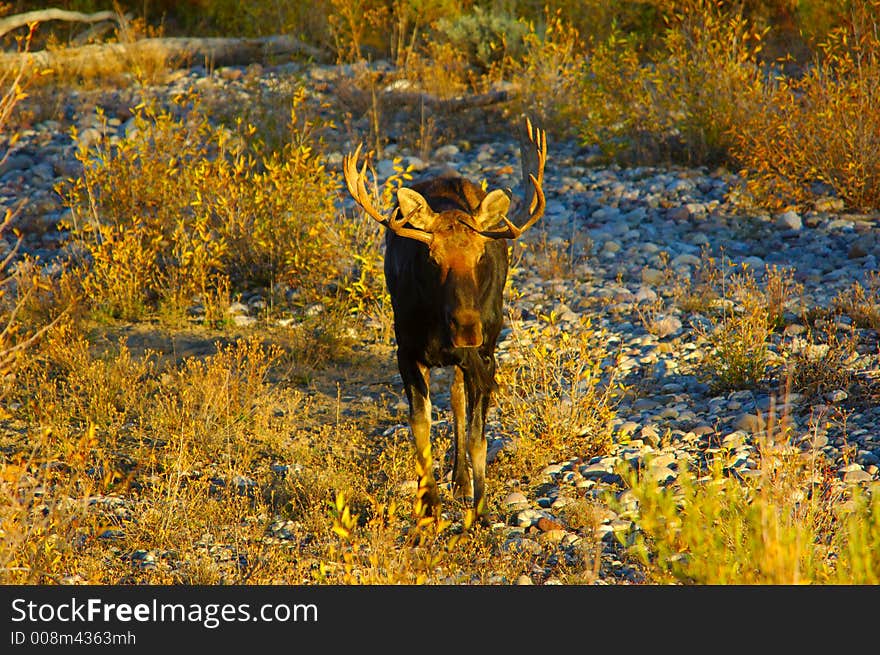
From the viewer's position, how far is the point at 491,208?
597 centimetres

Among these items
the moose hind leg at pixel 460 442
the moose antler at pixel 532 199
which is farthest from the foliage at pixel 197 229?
the moose antler at pixel 532 199

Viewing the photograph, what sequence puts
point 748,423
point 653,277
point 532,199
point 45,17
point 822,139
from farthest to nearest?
1. point 45,17
2. point 822,139
3. point 653,277
4. point 748,423
5. point 532,199

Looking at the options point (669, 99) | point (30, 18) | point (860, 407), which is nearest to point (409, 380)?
point (860, 407)

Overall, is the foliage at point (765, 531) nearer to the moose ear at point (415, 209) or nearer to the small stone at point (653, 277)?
the moose ear at point (415, 209)

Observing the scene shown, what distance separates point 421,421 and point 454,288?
1187 millimetres

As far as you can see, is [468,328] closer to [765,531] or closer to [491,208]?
[491,208]

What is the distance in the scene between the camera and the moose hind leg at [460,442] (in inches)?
264

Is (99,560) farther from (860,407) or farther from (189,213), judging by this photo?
(189,213)

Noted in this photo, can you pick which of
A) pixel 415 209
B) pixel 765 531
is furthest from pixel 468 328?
pixel 765 531

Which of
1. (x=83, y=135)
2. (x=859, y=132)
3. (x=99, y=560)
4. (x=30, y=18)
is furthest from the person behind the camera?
(x=30, y=18)

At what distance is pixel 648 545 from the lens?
579 centimetres

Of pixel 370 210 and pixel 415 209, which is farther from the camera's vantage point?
pixel 370 210

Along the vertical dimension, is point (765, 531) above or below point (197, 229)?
above

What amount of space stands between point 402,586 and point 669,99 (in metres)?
10.5
